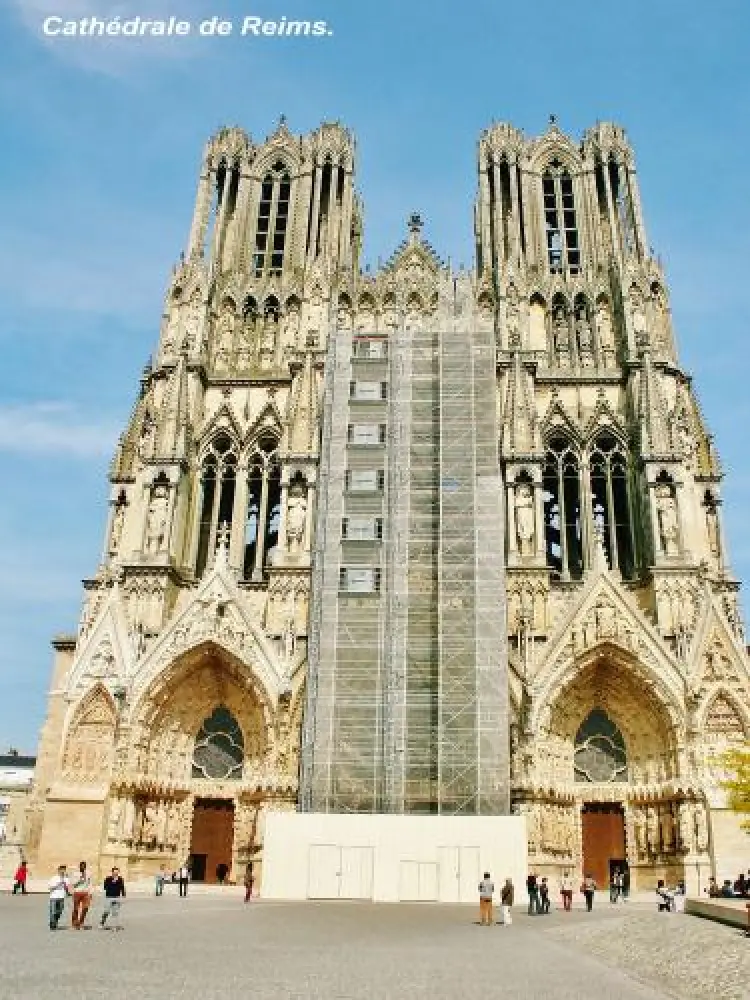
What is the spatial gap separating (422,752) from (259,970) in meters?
16.2

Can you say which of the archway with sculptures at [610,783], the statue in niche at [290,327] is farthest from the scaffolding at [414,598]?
the statue in niche at [290,327]

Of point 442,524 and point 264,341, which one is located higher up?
point 264,341

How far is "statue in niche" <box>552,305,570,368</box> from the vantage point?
33.7 meters

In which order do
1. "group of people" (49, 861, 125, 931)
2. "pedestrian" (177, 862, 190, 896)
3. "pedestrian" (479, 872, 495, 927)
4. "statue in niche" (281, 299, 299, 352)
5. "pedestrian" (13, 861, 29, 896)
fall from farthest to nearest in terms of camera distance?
"statue in niche" (281, 299, 299, 352) < "pedestrian" (177, 862, 190, 896) < "pedestrian" (13, 861, 29, 896) < "pedestrian" (479, 872, 495, 927) < "group of people" (49, 861, 125, 931)

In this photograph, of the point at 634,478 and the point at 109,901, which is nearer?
the point at 109,901

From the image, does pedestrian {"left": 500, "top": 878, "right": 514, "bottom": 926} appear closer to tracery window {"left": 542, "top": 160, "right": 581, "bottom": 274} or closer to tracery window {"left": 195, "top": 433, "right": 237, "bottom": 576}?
tracery window {"left": 195, "top": 433, "right": 237, "bottom": 576}

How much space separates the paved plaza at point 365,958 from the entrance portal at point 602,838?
32.3 ft

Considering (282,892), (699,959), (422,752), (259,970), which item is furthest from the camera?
(422,752)

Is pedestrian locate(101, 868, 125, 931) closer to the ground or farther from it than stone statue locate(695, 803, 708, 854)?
closer to the ground

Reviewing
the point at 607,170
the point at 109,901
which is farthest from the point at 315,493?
the point at 607,170

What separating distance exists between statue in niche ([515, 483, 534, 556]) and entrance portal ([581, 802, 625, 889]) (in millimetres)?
7907

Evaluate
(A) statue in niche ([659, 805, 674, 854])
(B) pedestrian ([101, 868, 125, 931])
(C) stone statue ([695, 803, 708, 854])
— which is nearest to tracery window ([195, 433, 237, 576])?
(A) statue in niche ([659, 805, 674, 854])

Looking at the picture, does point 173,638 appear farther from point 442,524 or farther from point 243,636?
point 442,524

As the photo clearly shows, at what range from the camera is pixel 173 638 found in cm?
2697
